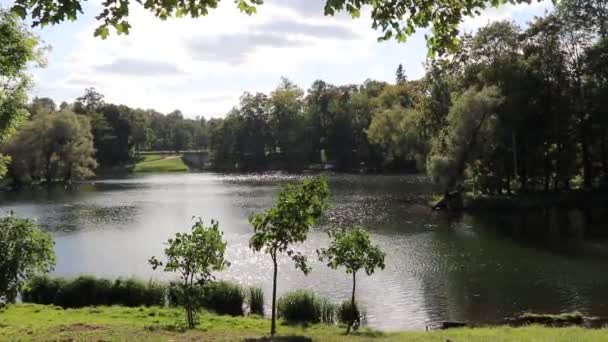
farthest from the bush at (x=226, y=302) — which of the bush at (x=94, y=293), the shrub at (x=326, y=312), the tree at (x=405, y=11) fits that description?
the tree at (x=405, y=11)

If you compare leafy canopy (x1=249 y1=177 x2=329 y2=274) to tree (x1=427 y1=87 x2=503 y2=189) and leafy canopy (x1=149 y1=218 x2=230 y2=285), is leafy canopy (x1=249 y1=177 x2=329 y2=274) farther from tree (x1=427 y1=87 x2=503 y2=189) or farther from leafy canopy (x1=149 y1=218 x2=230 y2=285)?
tree (x1=427 y1=87 x2=503 y2=189)

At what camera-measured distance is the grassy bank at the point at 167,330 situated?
14.6 m

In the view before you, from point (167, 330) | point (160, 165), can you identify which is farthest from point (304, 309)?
point (160, 165)

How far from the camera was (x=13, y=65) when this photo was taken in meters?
19.7

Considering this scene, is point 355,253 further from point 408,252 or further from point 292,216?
point 408,252

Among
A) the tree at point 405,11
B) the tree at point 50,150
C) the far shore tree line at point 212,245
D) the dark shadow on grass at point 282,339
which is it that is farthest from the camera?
the tree at point 50,150

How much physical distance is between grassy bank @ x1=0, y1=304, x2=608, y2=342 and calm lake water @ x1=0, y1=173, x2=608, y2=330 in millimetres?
4305

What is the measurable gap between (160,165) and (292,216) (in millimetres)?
136404

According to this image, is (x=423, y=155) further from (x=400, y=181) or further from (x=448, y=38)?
(x=448, y=38)

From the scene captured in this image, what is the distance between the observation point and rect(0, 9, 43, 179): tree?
19.2 meters

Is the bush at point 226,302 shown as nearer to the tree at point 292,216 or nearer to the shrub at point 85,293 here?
the shrub at point 85,293

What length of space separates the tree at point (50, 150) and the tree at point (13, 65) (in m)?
76.5


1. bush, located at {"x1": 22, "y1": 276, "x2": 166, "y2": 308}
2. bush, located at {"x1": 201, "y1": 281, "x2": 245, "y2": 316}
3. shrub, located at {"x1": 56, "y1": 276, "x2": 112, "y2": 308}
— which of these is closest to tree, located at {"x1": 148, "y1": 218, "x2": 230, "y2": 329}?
bush, located at {"x1": 201, "y1": 281, "x2": 245, "y2": 316}

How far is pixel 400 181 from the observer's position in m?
88.9
